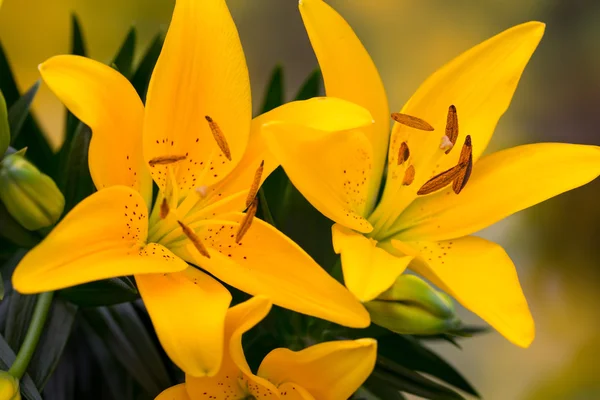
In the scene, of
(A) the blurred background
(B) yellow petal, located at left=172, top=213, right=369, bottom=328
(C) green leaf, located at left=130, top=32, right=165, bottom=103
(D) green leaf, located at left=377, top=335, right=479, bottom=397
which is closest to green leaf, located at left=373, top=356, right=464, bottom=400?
(D) green leaf, located at left=377, top=335, right=479, bottom=397

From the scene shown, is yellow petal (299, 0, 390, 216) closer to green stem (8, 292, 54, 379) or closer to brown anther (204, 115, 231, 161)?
brown anther (204, 115, 231, 161)

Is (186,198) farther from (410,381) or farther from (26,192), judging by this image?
(410,381)

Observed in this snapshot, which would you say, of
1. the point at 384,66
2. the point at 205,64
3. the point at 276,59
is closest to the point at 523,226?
the point at 384,66

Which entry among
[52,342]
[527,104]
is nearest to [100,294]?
[52,342]

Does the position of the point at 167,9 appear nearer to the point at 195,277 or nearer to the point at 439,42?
the point at 439,42

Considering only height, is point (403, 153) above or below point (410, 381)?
above

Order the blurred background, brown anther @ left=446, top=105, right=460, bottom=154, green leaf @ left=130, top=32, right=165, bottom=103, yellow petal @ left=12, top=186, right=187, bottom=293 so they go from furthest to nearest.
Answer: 1. the blurred background
2. green leaf @ left=130, top=32, right=165, bottom=103
3. brown anther @ left=446, top=105, right=460, bottom=154
4. yellow petal @ left=12, top=186, right=187, bottom=293
